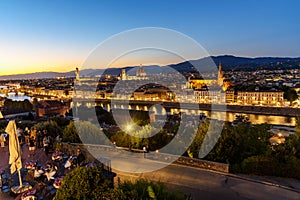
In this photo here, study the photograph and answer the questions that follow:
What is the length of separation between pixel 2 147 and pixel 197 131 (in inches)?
220

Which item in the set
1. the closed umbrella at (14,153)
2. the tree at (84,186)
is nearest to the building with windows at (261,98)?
the closed umbrella at (14,153)

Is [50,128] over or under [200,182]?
over

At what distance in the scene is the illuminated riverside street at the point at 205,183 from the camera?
470cm

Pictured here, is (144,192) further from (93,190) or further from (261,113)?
(261,113)

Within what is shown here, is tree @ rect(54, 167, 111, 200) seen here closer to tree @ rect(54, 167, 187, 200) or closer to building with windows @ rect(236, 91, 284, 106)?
tree @ rect(54, 167, 187, 200)

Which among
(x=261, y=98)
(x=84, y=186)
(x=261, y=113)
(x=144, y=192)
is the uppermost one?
(x=84, y=186)

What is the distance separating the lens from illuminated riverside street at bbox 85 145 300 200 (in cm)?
470

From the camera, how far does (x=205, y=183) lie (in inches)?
203

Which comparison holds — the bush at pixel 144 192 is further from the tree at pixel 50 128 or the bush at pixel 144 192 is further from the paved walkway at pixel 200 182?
the tree at pixel 50 128

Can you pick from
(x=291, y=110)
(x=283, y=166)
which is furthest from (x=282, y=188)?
(x=291, y=110)

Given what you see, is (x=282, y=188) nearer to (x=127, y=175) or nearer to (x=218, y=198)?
(x=218, y=198)

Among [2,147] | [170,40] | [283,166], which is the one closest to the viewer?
[283,166]

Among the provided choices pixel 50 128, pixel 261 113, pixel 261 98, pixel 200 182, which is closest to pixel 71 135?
pixel 50 128

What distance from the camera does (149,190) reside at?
10.3 feet
